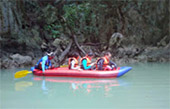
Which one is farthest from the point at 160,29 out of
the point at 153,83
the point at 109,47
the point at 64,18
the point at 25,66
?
the point at 153,83

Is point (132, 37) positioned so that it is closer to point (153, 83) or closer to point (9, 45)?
point (9, 45)

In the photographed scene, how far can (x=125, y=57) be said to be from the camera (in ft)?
43.4

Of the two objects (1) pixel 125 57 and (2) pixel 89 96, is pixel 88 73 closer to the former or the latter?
(2) pixel 89 96

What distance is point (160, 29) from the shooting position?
16.6m

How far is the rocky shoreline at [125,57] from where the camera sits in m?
11.2

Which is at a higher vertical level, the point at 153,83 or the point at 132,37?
the point at 132,37

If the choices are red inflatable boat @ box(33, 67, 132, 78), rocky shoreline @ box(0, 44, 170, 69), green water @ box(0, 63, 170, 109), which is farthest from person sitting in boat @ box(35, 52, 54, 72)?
rocky shoreline @ box(0, 44, 170, 69)

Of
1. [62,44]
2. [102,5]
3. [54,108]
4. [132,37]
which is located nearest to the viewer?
[54,108]

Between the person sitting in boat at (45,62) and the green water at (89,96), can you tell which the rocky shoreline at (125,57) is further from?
the green water at (89,96)

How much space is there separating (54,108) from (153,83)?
10.6 ft

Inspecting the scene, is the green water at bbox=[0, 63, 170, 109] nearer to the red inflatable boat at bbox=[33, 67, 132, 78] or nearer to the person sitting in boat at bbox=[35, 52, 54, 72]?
the red inflatable boat at bbox=[33, 67, 132, 78]

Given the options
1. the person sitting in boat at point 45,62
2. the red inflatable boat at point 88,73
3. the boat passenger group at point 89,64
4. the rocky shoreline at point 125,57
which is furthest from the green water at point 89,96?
the rocky shoreline at point 125,57

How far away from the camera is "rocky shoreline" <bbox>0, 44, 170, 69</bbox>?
1116 cm

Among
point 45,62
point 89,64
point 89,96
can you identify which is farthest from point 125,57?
point 89,96
